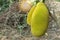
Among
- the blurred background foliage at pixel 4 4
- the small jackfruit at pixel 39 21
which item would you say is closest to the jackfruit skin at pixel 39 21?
the small jackfruit at pixel 39 21

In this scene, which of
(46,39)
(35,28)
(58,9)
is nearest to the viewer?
(35,28)

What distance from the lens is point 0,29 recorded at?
2.33 meters

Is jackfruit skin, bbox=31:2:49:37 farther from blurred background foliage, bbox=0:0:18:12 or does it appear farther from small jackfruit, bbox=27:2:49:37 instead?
blurred background foliage, bbox=0:0:18:12

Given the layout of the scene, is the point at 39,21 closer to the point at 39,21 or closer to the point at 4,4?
the point at 39,21

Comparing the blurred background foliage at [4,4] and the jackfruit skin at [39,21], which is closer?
the jackfruit skin at [39,21]

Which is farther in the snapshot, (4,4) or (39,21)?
(4,4)

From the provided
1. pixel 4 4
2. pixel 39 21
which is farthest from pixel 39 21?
pixel 4 4

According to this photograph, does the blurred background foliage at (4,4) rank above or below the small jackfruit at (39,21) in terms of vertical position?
below

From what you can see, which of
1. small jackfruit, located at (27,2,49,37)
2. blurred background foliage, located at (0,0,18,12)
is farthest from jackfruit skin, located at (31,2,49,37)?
blurred background foliage, located at (0,0,18,12)

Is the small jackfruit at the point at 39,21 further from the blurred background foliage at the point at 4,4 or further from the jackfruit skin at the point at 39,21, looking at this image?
the blurred background foliage at the point at 4,4

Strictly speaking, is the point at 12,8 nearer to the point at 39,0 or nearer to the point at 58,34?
the point at 58,34

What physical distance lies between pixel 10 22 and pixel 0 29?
0.16 m

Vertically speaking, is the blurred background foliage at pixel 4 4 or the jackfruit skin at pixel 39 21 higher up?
the jackfruit skin at pixel 39 21

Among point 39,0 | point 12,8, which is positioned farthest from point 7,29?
point 39,0
